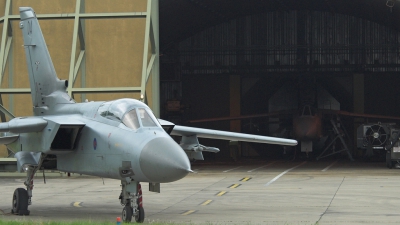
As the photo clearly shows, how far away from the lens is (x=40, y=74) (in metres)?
17.1

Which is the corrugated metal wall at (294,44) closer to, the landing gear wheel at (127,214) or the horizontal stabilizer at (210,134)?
the horizontal stabilizer at (210,134)

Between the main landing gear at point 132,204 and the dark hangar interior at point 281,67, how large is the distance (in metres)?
26.5

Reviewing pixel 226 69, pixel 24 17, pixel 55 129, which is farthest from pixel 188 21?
pixel 55 129

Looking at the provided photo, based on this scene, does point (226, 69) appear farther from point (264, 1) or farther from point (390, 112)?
point (390, 112)

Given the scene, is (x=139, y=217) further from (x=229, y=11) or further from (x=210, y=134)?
(x=229, y=11)

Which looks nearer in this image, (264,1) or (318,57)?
(264,1)

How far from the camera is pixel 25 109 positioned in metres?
27.8

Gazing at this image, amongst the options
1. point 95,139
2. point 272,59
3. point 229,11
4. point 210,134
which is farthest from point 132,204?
point 272,59

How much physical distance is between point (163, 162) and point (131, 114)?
1.58 metres

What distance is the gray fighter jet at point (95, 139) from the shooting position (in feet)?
42.6

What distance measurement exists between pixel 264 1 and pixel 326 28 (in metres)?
7.14

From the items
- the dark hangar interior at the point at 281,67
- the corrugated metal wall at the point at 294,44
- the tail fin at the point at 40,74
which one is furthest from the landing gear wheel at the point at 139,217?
the corrugated metal wall at the point at 294,44

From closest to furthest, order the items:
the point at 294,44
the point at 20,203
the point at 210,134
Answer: the point at 20,203
the point at 210,134
the point at 294,44

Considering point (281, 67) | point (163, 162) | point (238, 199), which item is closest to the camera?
point (163, 162)
